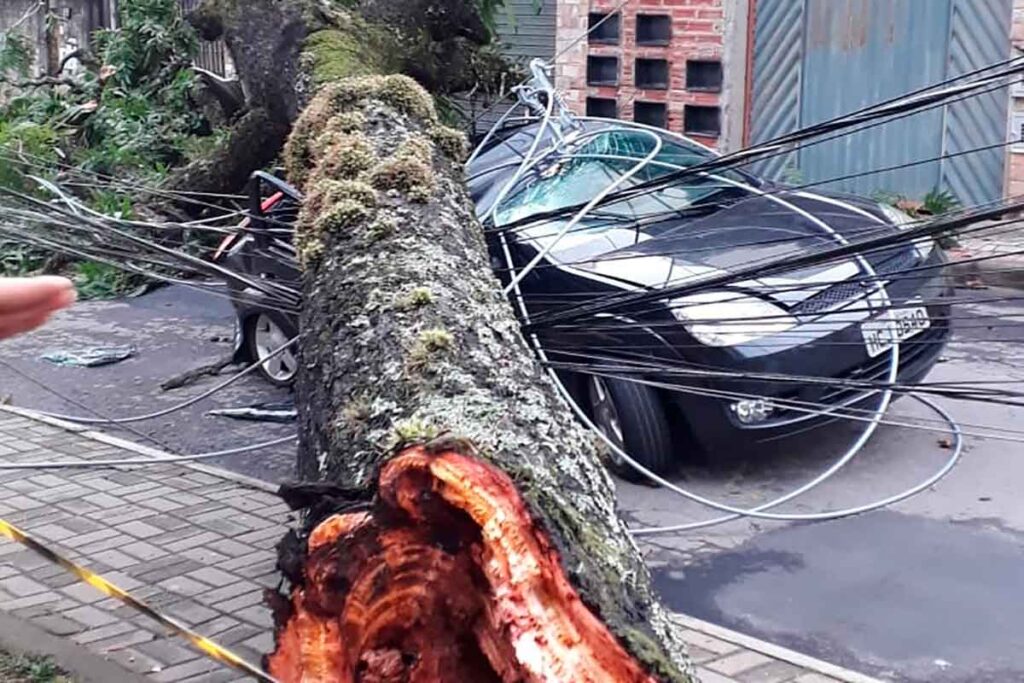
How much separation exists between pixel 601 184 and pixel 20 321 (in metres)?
5.18

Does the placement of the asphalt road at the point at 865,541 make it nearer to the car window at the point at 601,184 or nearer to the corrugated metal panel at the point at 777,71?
the car window at the point at 601,184

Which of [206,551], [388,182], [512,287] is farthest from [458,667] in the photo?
[206,551]

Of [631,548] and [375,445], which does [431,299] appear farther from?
[631,548]

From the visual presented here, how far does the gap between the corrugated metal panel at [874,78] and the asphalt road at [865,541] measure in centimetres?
352

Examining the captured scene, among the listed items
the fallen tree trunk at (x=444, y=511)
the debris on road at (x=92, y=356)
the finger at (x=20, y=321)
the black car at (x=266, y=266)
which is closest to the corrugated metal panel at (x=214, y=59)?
the debris on road at (x=92, y=356)

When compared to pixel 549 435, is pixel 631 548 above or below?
below

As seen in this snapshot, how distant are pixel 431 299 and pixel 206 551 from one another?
2835mm

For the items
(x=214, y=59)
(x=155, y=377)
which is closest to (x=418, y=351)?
(x=155, y=377)

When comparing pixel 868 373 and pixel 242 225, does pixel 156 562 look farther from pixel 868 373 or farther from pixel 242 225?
pixel 868 373

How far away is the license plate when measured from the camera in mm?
6391

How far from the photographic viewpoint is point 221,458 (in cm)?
777

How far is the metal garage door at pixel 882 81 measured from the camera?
11758mm

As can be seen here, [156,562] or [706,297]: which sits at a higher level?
[706,297]

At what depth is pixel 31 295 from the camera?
2588mm
